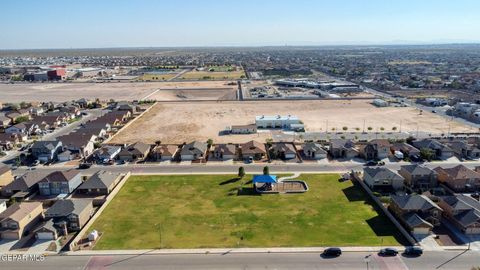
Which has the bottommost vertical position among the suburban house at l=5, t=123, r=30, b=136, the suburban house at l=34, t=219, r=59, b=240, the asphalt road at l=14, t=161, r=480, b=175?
the asphalt road at l=14, t=161, r=480, b=175

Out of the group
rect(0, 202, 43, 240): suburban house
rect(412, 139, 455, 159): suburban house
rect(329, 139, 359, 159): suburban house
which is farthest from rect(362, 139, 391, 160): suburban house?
rect(0, 202, 43, 240): suburban house

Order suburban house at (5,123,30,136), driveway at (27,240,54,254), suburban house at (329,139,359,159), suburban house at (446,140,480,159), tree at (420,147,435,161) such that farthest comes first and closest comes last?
suburban house at (5,123,30,136)
suburban house at (329,139,359,159)
suburban house at (446,140,480,159)
tree at (420,147,435,161)
driveway at (27,240,54,254)

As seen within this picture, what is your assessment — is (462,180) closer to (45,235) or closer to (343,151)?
(343,151)

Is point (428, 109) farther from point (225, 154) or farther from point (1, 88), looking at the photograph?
point (1, 88)

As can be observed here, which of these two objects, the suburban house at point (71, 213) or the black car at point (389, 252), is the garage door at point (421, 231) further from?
the suburban house at point (71, 213)

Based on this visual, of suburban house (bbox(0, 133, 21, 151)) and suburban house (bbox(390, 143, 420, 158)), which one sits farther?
suburban house (bbox(0, 133, 21, 151))

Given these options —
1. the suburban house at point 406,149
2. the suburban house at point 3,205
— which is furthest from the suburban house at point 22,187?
the suburban house at point 406,149

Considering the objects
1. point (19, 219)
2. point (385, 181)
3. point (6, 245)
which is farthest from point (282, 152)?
point (6, 245)

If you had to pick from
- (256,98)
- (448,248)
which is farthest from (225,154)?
(256,98)

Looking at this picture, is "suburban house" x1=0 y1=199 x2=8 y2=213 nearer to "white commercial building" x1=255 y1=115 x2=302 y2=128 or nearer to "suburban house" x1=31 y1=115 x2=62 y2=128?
"suburban house" x1=31 y1=115 x2=62 y2=128
